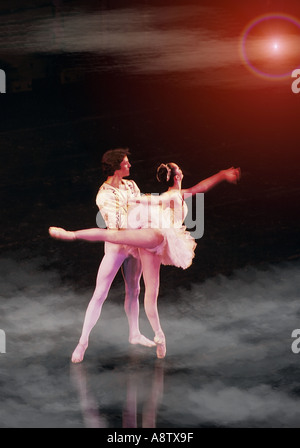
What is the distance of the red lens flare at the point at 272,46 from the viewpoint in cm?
2581

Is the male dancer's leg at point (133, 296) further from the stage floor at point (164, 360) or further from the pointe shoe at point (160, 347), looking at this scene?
the pointe shoe at point (160, 347)

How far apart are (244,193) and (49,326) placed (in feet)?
20.7

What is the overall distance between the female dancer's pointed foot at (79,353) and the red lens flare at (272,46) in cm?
1486

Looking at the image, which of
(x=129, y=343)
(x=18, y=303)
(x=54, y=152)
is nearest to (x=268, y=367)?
(x=129, y=343)

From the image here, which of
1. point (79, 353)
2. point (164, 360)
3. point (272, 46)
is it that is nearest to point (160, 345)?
point (164, 360)

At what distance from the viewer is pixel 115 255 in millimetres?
11664

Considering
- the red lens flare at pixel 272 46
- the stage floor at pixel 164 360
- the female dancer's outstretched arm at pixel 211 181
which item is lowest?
the stage floor at pixel 164 360

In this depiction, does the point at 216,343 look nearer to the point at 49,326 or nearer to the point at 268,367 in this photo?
the point at 268,367

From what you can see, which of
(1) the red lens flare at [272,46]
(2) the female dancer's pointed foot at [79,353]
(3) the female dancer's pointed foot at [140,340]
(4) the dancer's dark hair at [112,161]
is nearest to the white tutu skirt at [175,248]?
(4) the dancer's dark hair at [112,161]

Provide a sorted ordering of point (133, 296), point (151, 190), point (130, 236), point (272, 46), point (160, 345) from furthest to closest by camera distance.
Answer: point (272, 46) < point (151, 190) < point (133, 296) < point (160, 345) < point (130, 236)

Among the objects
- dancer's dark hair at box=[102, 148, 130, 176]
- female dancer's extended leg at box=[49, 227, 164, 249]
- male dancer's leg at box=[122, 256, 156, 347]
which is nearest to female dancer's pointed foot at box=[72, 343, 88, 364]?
male dancer's leg at box=[122, 256, 156, 347]

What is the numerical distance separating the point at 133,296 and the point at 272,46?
1810cm

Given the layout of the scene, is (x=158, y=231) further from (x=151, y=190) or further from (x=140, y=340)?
(x=151, y=190)

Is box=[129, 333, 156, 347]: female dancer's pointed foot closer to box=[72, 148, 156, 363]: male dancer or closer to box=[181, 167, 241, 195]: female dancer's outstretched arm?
box=[72, 148, 156, 363]: male dancer
